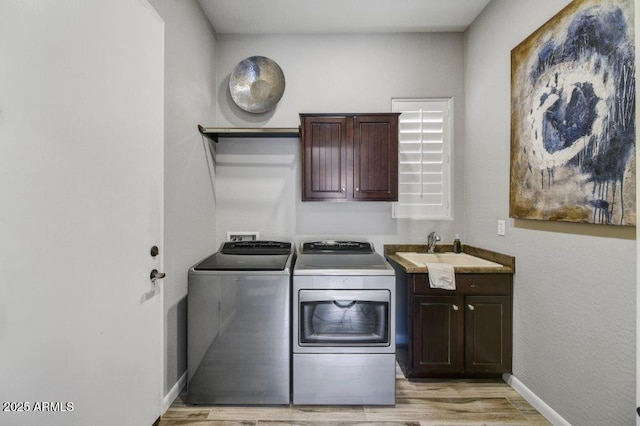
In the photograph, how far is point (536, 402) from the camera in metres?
1.93

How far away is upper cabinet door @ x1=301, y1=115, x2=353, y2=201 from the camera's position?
94.9 inches

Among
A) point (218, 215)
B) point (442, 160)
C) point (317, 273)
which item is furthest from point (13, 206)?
point (442, 160)

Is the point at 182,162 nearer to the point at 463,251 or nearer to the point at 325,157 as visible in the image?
the point at 325,157

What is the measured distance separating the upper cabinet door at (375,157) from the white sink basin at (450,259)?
1.91 feet

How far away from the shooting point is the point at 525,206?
198 centimetres

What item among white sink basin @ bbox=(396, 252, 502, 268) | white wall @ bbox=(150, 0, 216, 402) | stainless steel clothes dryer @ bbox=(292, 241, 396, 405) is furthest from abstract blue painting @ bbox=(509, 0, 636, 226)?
white wall @ bbox=(150, 0, 216, 402)

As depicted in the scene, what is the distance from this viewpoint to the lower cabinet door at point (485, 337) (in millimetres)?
2164

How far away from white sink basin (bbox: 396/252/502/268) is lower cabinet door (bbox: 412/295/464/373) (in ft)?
1.01

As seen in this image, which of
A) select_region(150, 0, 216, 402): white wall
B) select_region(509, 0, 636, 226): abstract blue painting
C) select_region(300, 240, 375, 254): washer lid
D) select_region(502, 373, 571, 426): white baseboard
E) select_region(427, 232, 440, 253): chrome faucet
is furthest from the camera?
select_region(427, 232, 440, 253): chrome faucet

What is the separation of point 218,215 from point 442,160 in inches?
88.9

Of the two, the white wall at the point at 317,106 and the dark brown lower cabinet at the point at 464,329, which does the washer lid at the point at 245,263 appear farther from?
the dark brown lower cabinet at the point at 464,329

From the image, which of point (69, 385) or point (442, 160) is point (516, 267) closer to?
point (442, 160)

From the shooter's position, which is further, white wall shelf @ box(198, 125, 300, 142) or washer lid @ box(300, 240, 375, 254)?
washer lid @ box(300, 240, 375, 254)

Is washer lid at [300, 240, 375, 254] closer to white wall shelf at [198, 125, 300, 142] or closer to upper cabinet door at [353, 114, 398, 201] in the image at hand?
upper cabinet door at [353, 114, 398, 201]
